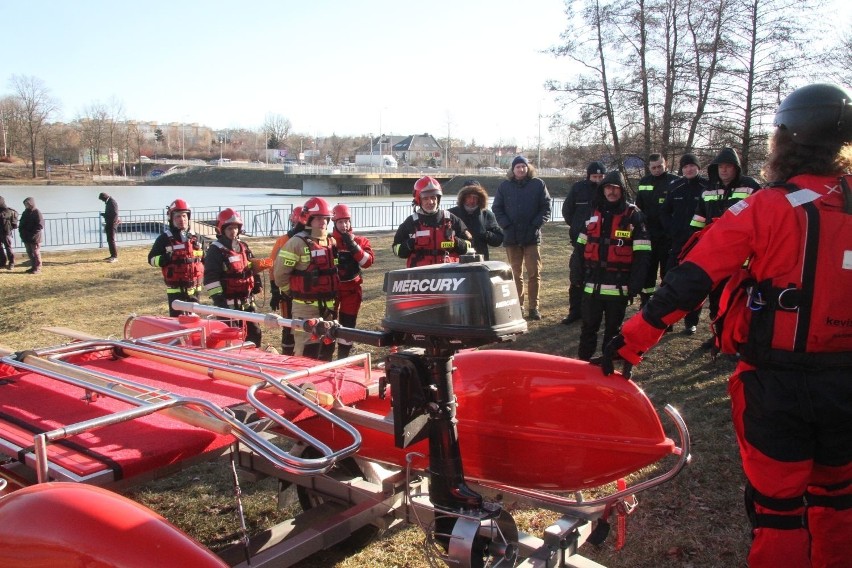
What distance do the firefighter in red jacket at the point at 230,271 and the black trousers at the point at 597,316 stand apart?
124 inches

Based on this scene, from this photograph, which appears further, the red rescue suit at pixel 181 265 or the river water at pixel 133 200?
the river water at pixel 133 200

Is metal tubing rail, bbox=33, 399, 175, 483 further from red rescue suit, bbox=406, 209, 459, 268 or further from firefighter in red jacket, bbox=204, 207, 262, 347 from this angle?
red rescue suit, bbox=406, 209, 459, 268

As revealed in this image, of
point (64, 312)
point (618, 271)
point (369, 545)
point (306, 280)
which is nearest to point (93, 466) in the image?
point (369, 545)

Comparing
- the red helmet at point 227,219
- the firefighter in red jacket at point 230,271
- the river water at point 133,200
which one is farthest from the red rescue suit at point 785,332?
the river water at point 133,200

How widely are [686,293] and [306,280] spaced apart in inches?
154

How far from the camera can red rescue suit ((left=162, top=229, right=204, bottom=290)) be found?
23.0ft

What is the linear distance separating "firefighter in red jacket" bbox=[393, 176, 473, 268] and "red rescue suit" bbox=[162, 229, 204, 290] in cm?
220

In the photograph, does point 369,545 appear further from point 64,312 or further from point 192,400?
point 64,312

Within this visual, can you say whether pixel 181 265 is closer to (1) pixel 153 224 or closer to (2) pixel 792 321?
(2) pixel 792 321

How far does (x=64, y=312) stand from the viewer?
1022cm

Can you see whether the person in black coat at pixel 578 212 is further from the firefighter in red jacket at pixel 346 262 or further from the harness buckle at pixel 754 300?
the harness buckle at pixel 754 300

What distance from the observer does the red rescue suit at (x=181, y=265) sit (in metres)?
7.01

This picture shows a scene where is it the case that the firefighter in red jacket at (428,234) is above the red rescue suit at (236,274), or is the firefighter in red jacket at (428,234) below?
above

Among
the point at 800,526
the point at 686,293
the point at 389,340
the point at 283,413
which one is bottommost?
the point at 800,526
